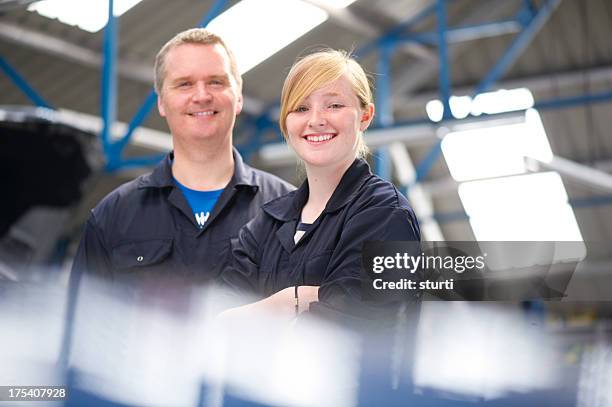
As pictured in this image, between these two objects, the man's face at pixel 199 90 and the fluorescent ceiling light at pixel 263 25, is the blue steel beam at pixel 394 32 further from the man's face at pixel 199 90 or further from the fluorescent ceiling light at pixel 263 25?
the man's face at pixel 199 90

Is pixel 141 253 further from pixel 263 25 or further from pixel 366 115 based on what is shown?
pixel 263 25

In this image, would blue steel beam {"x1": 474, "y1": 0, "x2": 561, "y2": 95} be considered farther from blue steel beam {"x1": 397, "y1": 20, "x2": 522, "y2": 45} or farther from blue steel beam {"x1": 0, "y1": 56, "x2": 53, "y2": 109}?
blue steel beam {"x1": 0, "y1": 56, "x2": 53, "y2": 109}

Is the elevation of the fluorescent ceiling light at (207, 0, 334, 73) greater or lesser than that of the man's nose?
greater

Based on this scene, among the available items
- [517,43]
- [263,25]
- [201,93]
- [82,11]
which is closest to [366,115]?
[201,93]

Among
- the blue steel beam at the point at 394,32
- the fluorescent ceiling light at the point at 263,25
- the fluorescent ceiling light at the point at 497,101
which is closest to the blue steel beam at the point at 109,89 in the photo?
the fluorescent ceiling light at the point at 263,25

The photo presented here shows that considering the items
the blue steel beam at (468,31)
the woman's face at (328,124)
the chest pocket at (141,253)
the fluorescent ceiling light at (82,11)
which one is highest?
the blue steel beam at (468,31)

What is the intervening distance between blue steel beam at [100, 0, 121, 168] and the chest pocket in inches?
108

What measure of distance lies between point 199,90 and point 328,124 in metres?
0.55

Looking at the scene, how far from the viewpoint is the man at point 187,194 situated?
218 cm

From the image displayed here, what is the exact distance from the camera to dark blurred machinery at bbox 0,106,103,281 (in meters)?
4.11

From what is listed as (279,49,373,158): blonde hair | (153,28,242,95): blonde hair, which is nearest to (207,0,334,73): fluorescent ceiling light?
(153,28,242,95): blonde hair

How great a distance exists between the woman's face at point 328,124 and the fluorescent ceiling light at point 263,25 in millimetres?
4786

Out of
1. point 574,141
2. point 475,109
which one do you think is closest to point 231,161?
point 475,109

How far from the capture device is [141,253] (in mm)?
2191
